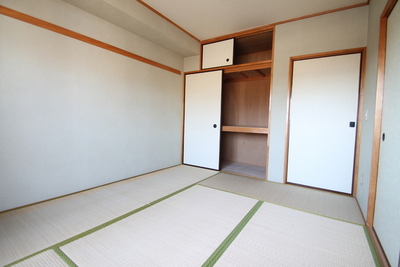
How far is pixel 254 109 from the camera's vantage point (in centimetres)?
429

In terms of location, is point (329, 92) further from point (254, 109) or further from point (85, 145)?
point (85, 145)

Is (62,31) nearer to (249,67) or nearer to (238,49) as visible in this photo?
(249,67)

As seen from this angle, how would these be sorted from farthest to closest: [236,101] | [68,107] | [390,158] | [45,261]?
1. [236,101]
2. [68,107]
3. [390,158]
4. [45,261]

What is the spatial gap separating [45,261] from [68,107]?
170 cm

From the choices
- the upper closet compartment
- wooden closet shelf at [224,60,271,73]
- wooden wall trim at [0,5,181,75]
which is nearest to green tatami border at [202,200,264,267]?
wooden closet shelf at [224,60,271,73]

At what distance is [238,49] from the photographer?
13.1ft

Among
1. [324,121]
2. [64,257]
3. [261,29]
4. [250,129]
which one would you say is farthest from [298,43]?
[64,257]

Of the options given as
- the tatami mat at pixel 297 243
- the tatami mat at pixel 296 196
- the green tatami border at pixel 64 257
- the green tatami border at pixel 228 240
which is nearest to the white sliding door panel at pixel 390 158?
the tatami mat at pixel 297 243

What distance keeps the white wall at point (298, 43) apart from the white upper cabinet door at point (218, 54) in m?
0.85

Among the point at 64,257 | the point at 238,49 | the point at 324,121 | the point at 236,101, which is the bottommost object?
the point at 64,257

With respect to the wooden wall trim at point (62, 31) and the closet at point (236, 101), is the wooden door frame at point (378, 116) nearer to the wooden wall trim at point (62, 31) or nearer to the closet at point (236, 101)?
the closet at point (236, 101)

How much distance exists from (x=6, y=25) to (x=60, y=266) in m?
2.27

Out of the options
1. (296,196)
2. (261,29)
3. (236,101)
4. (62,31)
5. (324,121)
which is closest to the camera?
(62,31)

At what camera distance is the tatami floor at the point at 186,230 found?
1.35 metres
